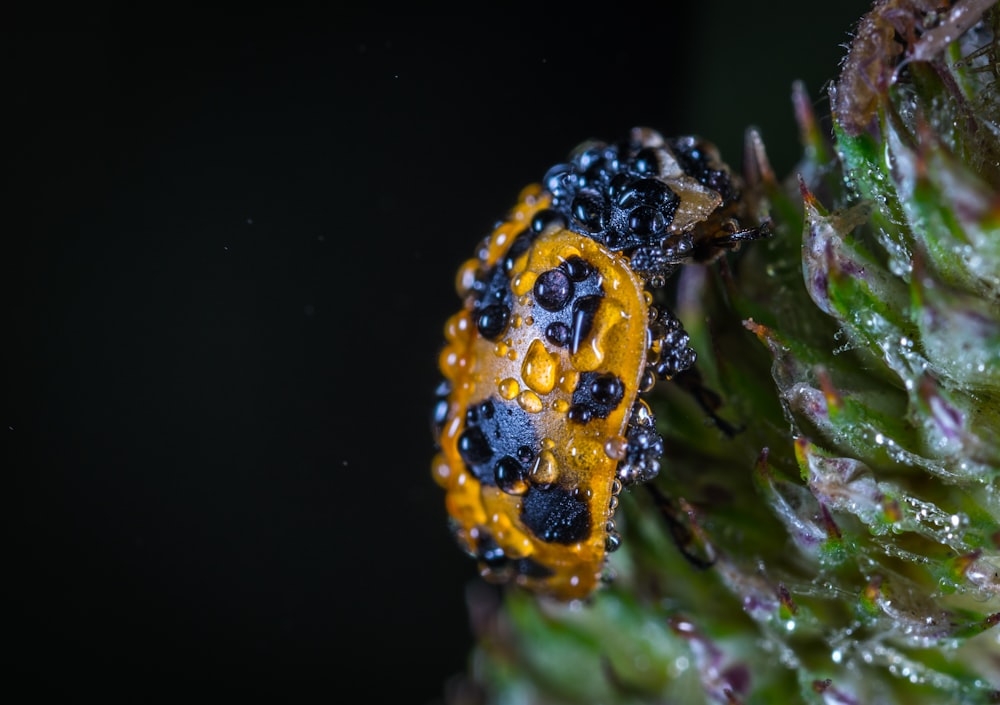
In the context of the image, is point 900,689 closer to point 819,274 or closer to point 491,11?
point 819,274

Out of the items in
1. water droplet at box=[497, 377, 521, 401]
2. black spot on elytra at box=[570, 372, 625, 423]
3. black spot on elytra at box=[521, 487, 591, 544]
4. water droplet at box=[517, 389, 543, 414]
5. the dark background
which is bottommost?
black spot on elytra at box=[521, 487, 591, 544]

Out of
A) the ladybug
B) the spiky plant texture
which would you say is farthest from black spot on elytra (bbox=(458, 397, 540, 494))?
the spiky plant texture

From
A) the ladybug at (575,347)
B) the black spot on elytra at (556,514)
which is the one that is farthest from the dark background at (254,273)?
the black spot on elytra at (556,514)

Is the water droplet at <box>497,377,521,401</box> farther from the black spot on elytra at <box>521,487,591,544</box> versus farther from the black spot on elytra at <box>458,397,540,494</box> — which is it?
the black spot on elytra at <box>521,487,591,544</box>

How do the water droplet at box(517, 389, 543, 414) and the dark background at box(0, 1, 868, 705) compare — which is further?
the dark background at box(0, 1, 868, 705)

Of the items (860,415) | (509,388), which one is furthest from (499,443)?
Result: (860,415)

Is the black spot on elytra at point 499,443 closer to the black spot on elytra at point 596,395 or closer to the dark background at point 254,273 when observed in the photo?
the black spot on elytra at point 596,395

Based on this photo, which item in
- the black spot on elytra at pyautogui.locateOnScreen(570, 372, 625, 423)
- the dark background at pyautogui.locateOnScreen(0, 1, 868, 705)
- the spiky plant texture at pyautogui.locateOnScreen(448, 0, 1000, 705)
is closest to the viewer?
the spiky plant texture at pyautogui.locateOnScreen(448, 0, 1000, 705)
